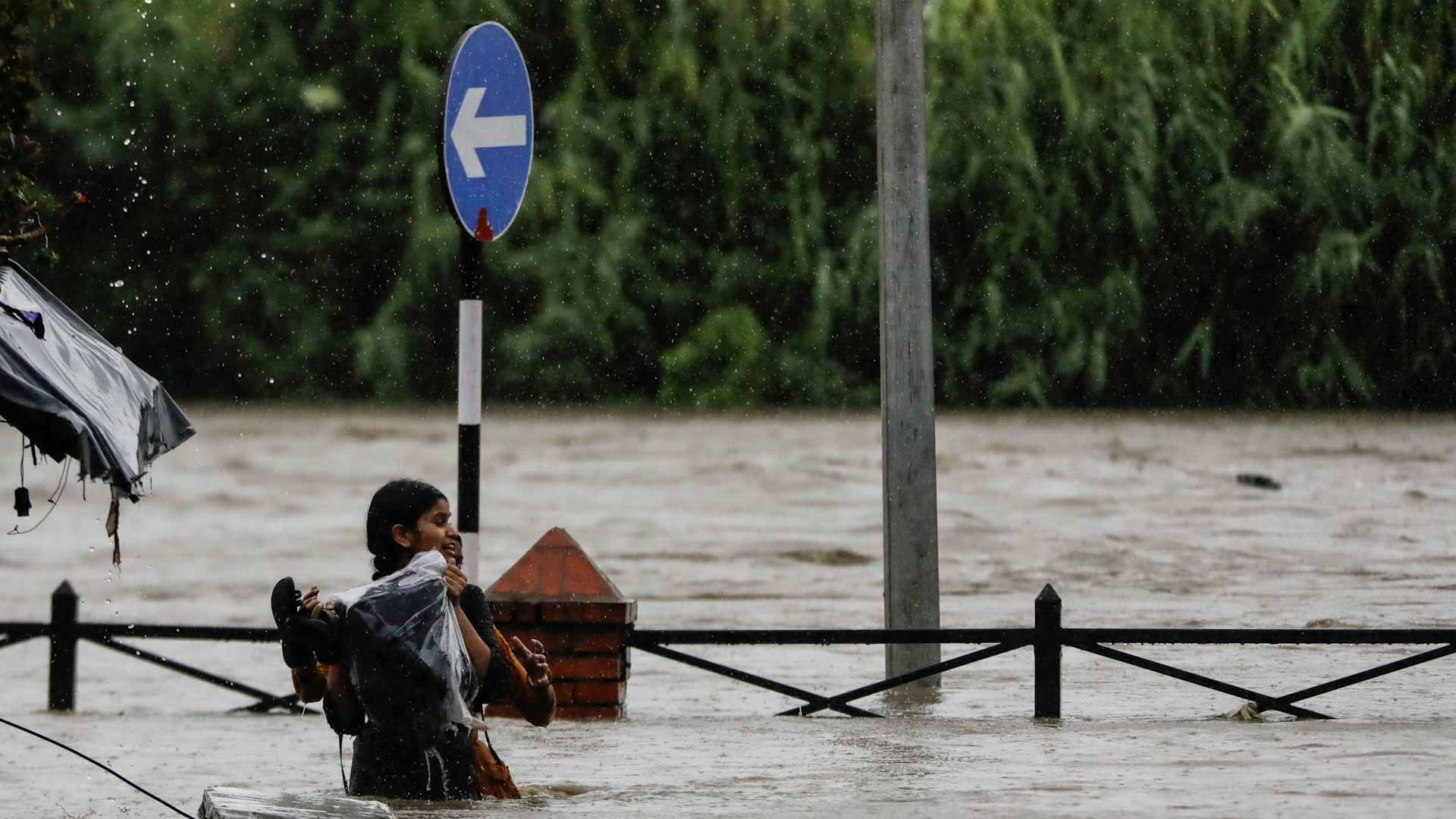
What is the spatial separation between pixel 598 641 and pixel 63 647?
3019 millimetres

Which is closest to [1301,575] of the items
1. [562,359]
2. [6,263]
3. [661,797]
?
[661,797]

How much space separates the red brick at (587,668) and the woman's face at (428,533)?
158 inches

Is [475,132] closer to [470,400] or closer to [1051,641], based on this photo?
Answer: [470,400]

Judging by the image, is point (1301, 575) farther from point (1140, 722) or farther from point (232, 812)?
point (232, 812)

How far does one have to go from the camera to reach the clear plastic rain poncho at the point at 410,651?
5.99 metres

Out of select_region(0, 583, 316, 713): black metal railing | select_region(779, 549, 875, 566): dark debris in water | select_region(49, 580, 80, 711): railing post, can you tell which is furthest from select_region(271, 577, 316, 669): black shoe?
select_region(779, 549, 875, 566): dark debris in water

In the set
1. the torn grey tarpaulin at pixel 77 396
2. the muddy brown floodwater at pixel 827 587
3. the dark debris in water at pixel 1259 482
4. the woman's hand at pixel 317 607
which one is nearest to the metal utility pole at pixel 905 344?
the muddy brown floodwater at pixel 827 587

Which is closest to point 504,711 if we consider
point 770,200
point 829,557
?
point 829,557

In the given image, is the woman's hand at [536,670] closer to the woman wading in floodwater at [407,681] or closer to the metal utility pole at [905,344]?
the woman wading in floodwater at [407,681]

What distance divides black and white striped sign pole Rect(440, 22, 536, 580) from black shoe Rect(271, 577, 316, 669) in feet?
9.74

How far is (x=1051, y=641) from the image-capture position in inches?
384

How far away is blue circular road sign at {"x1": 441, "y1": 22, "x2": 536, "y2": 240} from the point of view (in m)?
9.08

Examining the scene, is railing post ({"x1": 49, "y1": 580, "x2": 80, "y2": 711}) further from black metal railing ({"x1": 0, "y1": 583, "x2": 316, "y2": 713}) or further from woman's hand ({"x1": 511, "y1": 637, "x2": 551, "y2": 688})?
woman's hand ({"x1": 511, "y1": 637, "x2": 551, "y2": 688})

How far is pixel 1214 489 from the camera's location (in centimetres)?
2628
